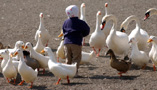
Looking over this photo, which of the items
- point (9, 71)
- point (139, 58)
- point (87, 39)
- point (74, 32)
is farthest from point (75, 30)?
point (87, 39)

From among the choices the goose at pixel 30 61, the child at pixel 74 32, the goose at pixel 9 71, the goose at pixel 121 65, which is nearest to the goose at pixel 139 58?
the goose at pixel 121 65

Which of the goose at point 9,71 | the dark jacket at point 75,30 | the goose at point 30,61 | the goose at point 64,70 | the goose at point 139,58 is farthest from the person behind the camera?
the goose at point 139,58

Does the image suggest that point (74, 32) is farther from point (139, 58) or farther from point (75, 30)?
point (139, 58)

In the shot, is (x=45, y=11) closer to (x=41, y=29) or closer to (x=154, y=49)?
(x=41, y=29)

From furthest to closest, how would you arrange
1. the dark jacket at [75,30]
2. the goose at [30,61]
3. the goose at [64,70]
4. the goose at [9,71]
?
the goose at [30,61] → the dark jacket at [75,30] → the goose at [9,71] → the goose at [64,70]

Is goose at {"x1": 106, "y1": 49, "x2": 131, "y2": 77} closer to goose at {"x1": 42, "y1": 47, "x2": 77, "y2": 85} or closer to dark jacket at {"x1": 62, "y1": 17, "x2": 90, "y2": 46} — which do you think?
dark jacket at {"x1": 62, "y1": 17, "x2": 90, "y2": 46}

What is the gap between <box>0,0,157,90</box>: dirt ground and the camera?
24.8ft

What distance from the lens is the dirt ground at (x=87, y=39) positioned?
7.57 metres

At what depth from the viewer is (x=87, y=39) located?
12.2m

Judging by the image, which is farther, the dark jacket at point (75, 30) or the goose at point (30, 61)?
the goose at point (30, 61)

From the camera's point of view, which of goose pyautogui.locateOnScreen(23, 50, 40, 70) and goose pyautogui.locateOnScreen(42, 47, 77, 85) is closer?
goose pyautogui.locateOnScreen(42, 47, 77, 85)

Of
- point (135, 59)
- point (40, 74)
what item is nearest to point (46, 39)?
point (40, 74)

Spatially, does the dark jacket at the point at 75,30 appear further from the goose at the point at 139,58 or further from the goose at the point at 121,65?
the goose at the point at 139,58

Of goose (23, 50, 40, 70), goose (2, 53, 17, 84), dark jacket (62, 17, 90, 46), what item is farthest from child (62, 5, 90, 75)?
goose (2, 53, 17, 84)
